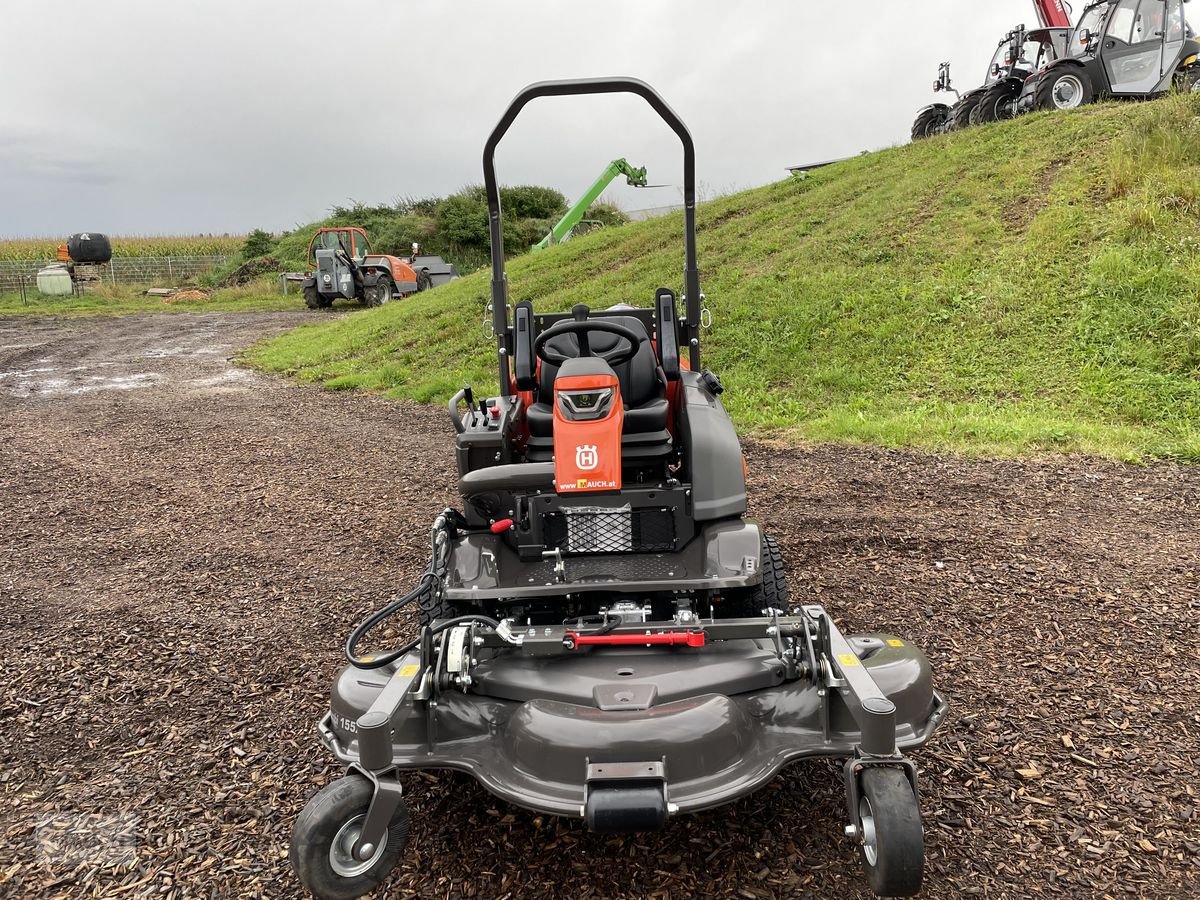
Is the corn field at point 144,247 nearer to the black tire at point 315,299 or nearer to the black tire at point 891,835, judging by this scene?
the black tire at point 315,299

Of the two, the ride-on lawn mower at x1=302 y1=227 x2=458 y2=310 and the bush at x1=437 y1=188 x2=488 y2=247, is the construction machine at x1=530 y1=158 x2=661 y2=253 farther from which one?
the bush at x1=437 y1=188 x2=488 y2=247

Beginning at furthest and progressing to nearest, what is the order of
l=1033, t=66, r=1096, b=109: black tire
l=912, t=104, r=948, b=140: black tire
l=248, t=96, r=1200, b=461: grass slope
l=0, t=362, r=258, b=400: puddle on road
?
l=912, t=104, r=948, b=140: black tire, l=1033, t=66, r=1096, b=109: black tire, l=0, t=362, r=258, b=400: puddle on road, l=248, t=96, r=1200, b=461: grass slope

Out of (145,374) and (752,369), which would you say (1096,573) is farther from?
(145,374)

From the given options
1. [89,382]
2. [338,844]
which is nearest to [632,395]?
[338,844]

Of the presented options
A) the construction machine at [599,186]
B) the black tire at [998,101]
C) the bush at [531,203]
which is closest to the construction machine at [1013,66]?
the black tire at [998,101]

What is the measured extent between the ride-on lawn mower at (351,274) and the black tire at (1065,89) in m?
14.1

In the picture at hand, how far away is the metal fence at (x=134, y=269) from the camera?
25531 mm

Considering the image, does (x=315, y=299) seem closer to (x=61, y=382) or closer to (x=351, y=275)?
(x=351, y=275)

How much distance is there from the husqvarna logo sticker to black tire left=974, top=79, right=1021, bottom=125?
1370cm

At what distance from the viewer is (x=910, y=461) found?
234 inches

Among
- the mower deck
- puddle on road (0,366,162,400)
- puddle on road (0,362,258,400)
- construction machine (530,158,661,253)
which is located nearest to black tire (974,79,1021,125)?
construction machine (530,158,661,253)

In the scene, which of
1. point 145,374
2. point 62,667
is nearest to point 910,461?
point 62,667

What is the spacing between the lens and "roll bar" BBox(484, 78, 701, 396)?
3.48 meters

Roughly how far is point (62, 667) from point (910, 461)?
507 centimetres
